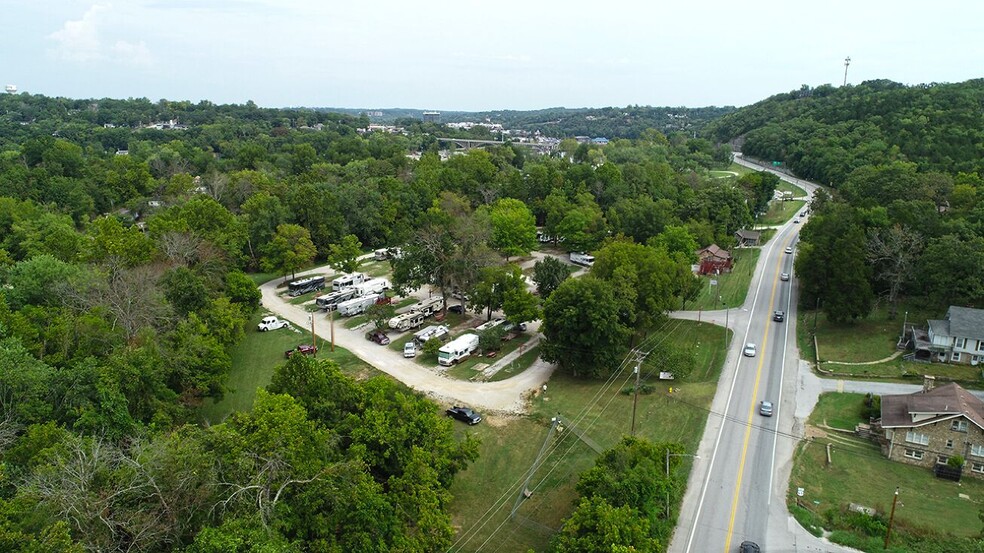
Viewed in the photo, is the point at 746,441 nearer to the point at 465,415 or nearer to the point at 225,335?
the point at 465,415

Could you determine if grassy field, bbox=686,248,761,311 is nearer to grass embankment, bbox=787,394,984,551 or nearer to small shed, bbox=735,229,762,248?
small shed, bbox=735,229,762,248

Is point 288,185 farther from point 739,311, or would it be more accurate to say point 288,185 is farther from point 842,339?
point 842,339

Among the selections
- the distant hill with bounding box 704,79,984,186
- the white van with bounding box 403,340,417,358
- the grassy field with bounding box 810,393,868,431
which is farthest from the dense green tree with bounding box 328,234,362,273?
the distant hill with bounding box 704,79,984,186

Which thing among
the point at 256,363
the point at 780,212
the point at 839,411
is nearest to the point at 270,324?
the point at 256,363

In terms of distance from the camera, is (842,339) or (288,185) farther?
(288,185)

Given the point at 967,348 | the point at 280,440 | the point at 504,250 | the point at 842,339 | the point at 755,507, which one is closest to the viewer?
the point at 280,440

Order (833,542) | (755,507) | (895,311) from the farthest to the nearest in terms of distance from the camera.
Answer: (895,311) → (755,507) → (833,542)

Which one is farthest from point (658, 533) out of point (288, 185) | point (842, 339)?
point (288, 185)
